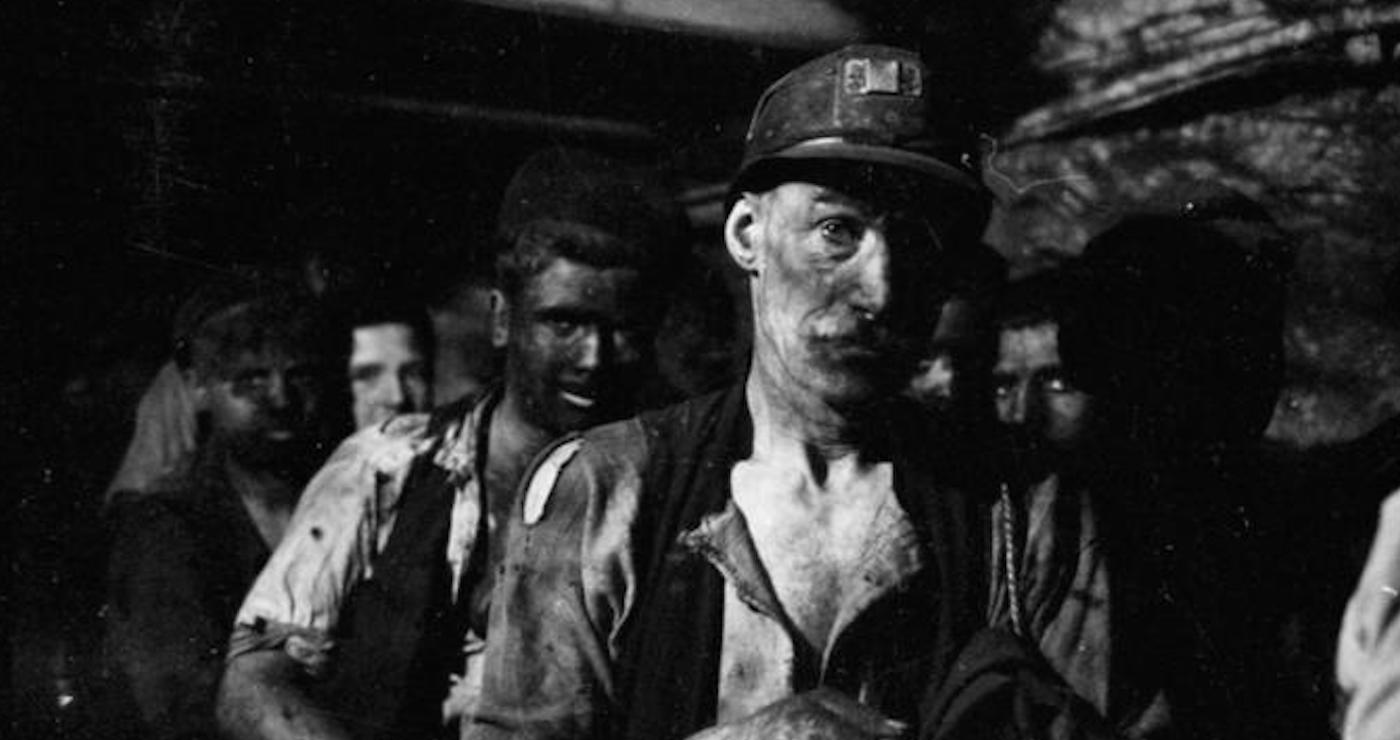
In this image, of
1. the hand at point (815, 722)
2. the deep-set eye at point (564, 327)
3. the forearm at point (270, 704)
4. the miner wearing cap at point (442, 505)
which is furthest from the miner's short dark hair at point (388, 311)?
the hand at point (815, 722)

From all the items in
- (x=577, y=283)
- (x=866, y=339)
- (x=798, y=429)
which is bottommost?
(x=798, y=429)

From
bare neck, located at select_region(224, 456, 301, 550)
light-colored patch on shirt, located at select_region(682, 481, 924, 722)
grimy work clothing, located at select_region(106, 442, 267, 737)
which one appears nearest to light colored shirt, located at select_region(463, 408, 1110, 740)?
light-colored patch on shirt, located at select_region(682, 481, 924, 722)

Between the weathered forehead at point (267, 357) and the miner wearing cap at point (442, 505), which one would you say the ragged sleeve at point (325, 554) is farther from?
the weathered forehead at point (267, 357)

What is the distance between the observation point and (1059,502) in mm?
2283

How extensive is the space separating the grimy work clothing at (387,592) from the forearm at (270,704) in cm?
2

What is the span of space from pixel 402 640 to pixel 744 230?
75 centimetres

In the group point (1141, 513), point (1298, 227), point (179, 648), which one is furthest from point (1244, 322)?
point (179, 648)

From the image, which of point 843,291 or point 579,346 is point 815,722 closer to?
point 843,291

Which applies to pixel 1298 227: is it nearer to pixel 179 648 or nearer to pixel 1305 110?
pixel 1305 110

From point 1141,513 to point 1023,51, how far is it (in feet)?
2.90

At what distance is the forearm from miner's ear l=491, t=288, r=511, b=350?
594 millimetres

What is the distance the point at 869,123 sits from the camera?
231 cm

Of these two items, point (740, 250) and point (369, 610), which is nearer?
point (740, 250)

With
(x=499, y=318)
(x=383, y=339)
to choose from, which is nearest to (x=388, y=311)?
(x=383, y=339)
